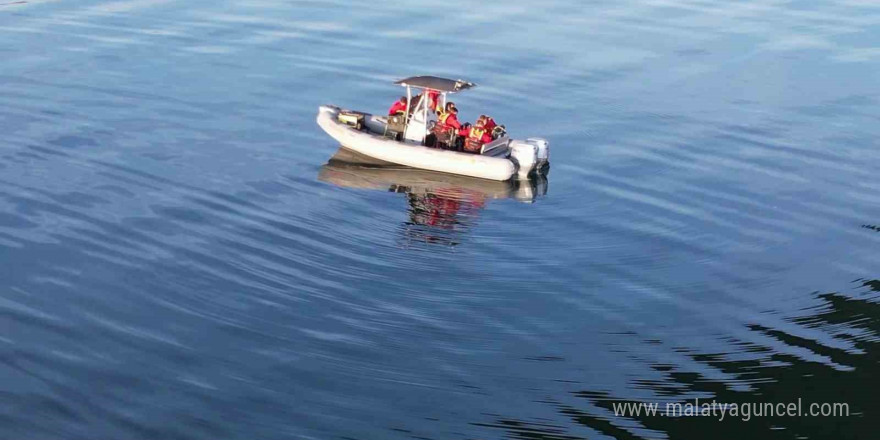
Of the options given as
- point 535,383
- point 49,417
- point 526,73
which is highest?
point 526,73

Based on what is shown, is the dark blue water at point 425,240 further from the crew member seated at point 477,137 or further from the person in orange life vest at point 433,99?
the person in orange life vest at point 433,99

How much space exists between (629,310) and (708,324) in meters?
1.88

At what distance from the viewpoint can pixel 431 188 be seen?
35531mm

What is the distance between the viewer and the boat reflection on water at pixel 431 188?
3241cm

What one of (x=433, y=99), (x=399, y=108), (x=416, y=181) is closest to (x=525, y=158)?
(x=416, y=181)

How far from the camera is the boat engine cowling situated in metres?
35.8

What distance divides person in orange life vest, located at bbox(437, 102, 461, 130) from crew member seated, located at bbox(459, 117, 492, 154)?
1.76 feet

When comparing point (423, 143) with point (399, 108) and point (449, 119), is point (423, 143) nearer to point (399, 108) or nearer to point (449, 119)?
point (449, 119)

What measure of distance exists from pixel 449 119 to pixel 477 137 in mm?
1228

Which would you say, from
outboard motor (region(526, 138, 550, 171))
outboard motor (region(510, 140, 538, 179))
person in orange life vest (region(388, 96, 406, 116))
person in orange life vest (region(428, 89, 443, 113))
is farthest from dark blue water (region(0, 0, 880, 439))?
person in orange life vest (region(428, 89, 443, 113))

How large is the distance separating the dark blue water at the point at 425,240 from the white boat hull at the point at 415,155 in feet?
1.85

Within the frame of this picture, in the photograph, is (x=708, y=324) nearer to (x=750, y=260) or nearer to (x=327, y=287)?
(x=750, y=260)

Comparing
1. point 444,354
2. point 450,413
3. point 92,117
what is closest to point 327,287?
point 444,354

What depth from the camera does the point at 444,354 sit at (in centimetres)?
2444
